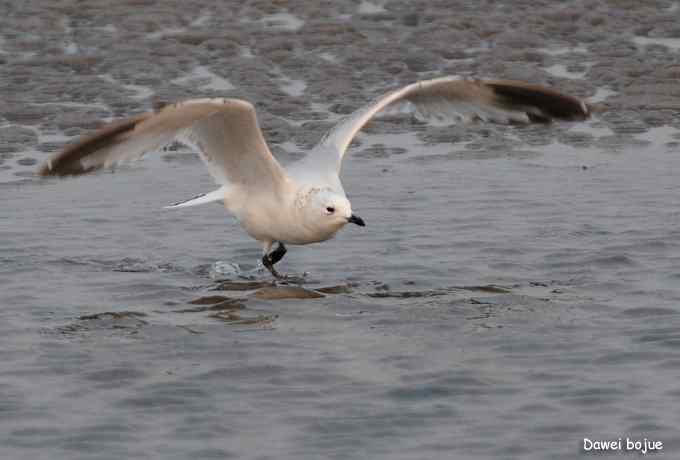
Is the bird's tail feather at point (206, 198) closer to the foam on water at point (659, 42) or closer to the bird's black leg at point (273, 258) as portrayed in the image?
the bird's black leg at point (273, 258)

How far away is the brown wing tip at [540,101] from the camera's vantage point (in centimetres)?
1088

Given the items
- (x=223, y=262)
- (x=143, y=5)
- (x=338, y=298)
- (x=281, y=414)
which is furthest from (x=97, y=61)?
(x=281, y=414)

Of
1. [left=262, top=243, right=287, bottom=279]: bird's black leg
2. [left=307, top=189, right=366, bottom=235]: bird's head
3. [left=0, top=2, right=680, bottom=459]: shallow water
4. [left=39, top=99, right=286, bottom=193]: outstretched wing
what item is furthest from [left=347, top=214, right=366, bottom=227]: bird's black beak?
[left=262, top=243, right=287, bottom=279]: bird's black leg

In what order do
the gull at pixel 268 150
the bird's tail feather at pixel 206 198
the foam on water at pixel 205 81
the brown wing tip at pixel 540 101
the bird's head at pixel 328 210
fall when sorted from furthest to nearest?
the foam on water at pixel 205 81 < the brown wing tip at pixel 540 101 < the bird's tail feather at pixel 206 198 < the bird's head at pixel 328 210 < the gull at pixel 268 150

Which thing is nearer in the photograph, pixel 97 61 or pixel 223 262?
pixel 223 262

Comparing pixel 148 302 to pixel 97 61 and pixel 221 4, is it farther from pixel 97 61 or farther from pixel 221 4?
pixel 221 4

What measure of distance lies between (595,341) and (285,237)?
8.13 ft

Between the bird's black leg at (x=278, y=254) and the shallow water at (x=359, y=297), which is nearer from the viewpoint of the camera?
the shallow water at (x=359, y=297)

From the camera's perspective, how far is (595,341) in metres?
8.63

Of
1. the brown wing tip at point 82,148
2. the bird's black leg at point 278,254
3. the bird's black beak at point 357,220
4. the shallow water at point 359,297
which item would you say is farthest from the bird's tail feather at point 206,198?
the bird's black beak at point 357,220

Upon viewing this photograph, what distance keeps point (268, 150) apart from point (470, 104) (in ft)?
6.06

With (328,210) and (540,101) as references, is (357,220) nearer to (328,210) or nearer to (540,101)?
(328,210)

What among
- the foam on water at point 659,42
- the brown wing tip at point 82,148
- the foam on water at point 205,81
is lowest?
the foam on water at point 659,42

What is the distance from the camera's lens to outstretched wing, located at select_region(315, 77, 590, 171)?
10742mm
